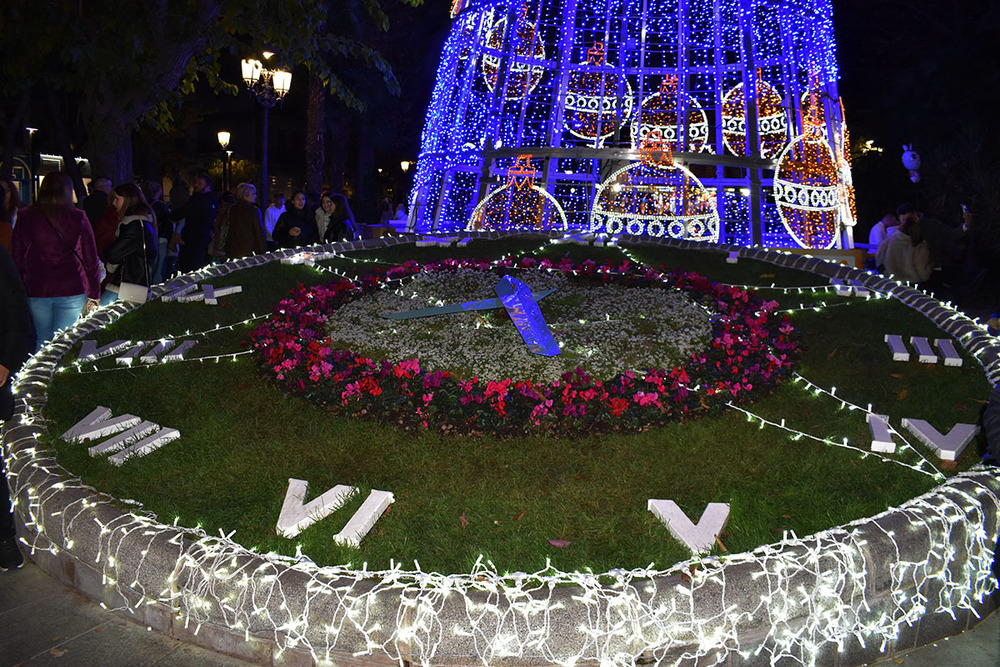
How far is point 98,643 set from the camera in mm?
3639

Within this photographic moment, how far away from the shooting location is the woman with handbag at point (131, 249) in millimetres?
7559

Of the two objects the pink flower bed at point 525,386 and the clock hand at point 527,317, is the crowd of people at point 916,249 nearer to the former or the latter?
the pink flower bed at point 525,386

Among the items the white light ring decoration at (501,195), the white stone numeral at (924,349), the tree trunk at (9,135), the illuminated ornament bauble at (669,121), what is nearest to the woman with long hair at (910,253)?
the illuminated ornament bauble at (669,121)

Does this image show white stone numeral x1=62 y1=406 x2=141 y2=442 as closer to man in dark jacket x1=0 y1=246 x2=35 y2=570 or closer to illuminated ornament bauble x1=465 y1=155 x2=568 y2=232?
man in dark jacket x1=0 y1=246 x2=35 y2=570

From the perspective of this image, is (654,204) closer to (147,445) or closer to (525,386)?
(525,386)

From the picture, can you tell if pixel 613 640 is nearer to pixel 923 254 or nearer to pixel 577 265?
pixel 577 265

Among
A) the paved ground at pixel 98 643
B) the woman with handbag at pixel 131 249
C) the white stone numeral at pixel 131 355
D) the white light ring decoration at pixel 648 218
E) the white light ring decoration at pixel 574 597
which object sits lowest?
the paved ground at pixel 98 643

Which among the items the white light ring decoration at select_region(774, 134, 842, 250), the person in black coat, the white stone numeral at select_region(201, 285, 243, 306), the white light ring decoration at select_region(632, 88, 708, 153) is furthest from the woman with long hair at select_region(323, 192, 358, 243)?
the white light ring decoration at select_region(774, 134, 842, 250)

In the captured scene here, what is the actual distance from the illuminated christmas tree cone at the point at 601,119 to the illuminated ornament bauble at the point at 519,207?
35 millimetres

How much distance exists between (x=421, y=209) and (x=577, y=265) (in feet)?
16.5

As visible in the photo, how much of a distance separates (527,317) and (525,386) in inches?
51.5

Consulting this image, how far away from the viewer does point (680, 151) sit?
37.0 feet

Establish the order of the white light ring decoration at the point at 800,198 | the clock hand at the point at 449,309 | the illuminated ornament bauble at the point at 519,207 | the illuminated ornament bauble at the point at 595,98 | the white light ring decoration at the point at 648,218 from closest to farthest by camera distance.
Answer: the clock hand at the point at 449,309, the white light ring decoration at the point at 800,198, the white light ring decoration at the point at 648,218, the illuminated ornament bauble at the point at 519,207, the illuminated ornament bauble at the point at 595,98

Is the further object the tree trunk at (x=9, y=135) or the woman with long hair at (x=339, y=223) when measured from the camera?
the tree trunk at (x=9, y=135)
